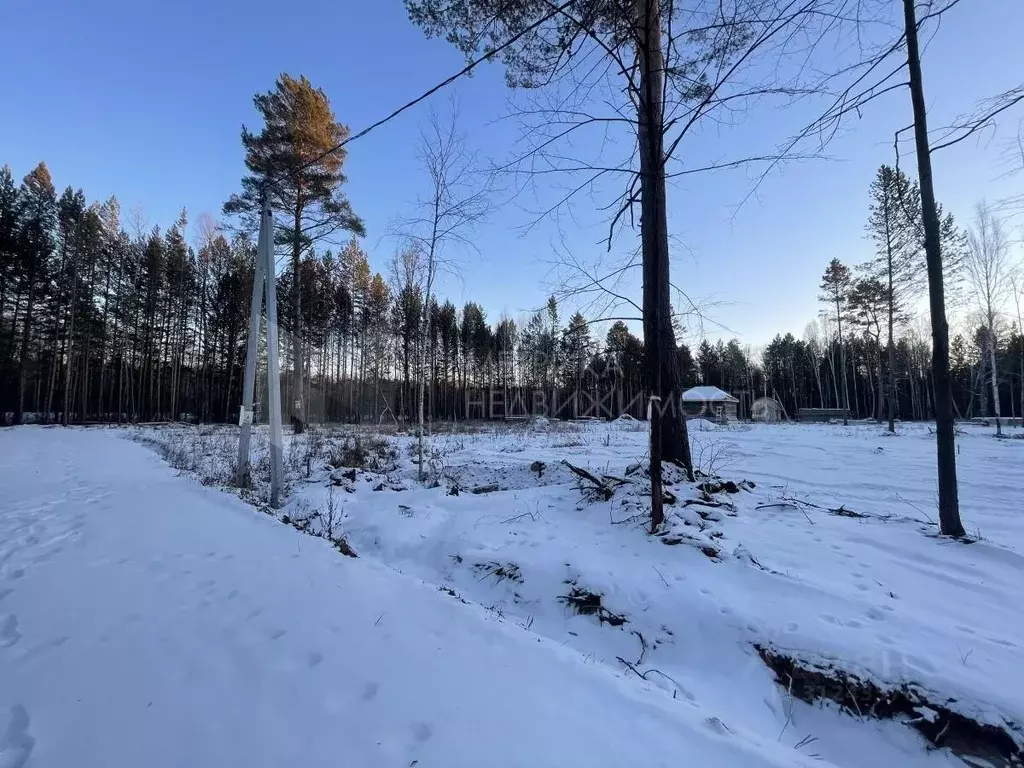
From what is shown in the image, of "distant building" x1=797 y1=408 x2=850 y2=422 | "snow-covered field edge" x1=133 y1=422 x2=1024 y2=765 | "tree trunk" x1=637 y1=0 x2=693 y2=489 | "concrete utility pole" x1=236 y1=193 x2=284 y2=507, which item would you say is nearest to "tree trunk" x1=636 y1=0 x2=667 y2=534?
"tree trunk" x1=637 y1=0 x2=693 y2=489

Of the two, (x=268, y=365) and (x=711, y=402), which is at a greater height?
(x=268, y=365)

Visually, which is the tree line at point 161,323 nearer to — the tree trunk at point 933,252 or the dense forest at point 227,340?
the dense forest at point 227,340

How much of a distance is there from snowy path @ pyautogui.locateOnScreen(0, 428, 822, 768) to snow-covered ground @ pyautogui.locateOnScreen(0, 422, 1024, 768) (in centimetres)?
1

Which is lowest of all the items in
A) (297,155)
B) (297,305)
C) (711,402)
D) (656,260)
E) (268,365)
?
(711,402)

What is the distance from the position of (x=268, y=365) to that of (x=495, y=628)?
5260 millimetres

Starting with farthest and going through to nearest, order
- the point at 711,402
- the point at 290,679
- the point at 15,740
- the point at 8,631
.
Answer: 1. the point at 711,402
2. the point at 8,631
3. the point at 290,679
4. the point at 15,740

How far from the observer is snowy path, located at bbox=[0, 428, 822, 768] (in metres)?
1.67

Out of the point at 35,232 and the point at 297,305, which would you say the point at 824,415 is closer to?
the point at 297,305

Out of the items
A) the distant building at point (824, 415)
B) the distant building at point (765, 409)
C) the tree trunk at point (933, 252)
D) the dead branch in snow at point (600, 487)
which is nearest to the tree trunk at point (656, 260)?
the dead branch in snow at point (600, 487)

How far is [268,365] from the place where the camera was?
6.22m

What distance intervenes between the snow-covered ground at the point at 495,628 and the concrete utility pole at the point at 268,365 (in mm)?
818

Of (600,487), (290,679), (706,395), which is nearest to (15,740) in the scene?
(290,679)

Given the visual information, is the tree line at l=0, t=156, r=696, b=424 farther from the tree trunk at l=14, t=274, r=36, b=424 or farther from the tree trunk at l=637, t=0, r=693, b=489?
the tree trunk at l=637, t=0, r=693, b=489

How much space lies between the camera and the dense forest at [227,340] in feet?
73.6
